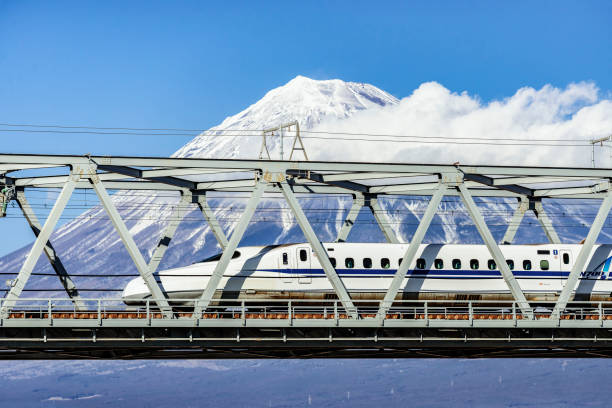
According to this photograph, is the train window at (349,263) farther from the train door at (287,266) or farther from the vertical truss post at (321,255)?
the vertical truss post at (321,255)

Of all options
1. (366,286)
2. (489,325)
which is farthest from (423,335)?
(366,286)

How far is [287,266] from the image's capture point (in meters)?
57.5

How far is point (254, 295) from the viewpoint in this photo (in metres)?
56.8

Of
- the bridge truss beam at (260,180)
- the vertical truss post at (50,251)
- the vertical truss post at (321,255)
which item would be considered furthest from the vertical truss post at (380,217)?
the vertical truss post at (50,251)

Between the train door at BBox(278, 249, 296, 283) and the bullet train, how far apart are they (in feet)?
0.20

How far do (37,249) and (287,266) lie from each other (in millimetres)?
15522

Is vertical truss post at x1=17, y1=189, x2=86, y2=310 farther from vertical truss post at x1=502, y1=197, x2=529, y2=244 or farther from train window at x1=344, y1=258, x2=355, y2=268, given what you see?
vertical truss post at x1=502, y1=197, x2=529, y2=244

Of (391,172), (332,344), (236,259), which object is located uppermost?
(391,172)

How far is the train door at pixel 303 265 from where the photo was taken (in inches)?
2275

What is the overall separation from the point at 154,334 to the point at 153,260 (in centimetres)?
1209

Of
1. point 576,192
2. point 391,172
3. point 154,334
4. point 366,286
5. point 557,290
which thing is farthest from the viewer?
point 576,192

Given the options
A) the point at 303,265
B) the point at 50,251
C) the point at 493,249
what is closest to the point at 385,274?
the point at 303,265

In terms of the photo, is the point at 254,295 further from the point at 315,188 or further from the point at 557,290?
the point at 557,290

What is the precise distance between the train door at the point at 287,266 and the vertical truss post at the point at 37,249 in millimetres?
13708
